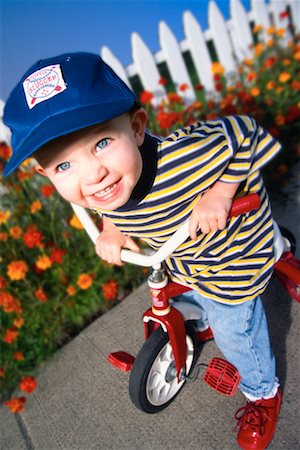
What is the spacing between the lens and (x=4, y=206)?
8.84 feet

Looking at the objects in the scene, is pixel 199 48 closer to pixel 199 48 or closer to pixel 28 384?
pixel 199 48

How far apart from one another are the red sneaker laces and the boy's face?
108 cm

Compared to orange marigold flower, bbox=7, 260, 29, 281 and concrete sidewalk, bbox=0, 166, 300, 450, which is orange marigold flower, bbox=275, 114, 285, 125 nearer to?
concrete sidewalk, bbox=0, 166, 300, 450

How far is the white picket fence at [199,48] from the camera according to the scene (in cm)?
401

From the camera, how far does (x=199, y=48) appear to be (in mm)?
4402

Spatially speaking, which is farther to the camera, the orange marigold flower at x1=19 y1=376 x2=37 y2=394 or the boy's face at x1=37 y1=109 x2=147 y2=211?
the orange marigold flower at x1=19 y1=376 x2=37 y2=394

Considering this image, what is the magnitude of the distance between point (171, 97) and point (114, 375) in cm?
221

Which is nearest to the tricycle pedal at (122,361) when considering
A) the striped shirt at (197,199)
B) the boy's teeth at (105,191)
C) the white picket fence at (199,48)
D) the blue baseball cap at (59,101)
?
the striped shirt at (197,199)

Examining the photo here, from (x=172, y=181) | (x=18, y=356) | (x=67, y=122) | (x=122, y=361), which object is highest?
(x=67, y=122)

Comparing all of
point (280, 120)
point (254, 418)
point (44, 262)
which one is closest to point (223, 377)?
point (254, 418)

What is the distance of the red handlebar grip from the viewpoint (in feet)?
3.88

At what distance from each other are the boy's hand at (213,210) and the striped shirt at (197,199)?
0.14 feet

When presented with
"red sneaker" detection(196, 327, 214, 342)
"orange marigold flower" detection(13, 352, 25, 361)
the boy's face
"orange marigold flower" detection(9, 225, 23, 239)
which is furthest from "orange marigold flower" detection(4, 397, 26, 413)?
the boy's face

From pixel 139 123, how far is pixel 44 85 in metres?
0.31
